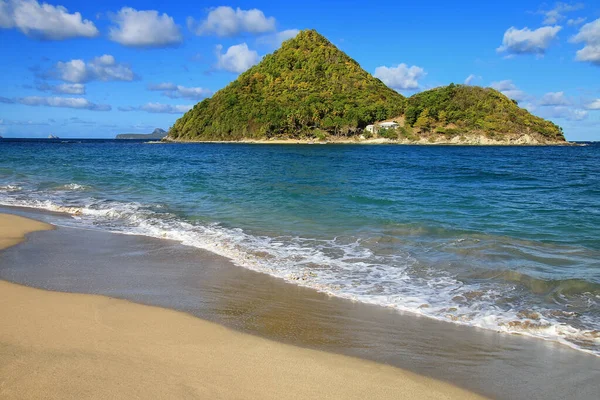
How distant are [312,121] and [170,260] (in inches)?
4497

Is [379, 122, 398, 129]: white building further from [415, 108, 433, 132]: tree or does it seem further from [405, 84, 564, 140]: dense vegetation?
[415, 108, 433, 132]: tree

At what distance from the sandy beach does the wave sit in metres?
2.05

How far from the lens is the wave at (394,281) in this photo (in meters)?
5.26

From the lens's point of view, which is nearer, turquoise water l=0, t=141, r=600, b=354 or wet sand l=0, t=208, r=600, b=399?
wet sand l=0, t=208, r=600, b=399

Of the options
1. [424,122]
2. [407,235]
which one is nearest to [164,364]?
[407,235]

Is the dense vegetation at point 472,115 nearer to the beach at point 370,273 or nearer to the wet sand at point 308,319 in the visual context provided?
the beach at point 370,273

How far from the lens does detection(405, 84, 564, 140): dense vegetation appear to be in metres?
112

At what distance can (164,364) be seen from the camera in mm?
3787

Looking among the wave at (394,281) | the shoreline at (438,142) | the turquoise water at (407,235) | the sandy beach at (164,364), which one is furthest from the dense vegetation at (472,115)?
the sandy beach at (164,364)

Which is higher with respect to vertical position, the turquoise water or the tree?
the tree

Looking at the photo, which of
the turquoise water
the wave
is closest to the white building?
the turquoise water

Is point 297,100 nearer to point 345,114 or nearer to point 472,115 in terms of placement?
point 345,114

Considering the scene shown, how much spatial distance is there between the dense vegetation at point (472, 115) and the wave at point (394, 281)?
356 feet

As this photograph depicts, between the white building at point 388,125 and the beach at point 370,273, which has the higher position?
the white building at point 388,125
